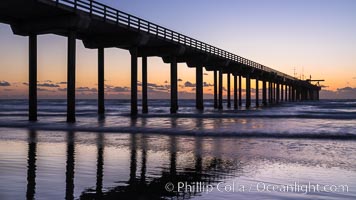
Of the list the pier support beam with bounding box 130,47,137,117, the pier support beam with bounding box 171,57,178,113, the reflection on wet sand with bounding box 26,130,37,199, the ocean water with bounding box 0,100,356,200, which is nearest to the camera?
the reflection on wet sand with bounding box 26,130,37,199

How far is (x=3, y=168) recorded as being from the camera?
23.3ft

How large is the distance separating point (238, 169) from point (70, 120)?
16027 millimetres

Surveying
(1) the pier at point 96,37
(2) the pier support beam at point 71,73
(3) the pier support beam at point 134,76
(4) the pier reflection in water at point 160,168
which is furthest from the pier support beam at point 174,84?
(4) the pier reflection in water at point 160,168

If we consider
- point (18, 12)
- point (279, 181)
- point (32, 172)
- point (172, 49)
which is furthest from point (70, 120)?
point (279, 181)

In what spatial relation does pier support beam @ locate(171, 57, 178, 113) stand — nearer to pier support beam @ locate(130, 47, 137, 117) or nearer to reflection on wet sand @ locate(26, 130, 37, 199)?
pier support beam @ locate(130, 47, 137, 117)

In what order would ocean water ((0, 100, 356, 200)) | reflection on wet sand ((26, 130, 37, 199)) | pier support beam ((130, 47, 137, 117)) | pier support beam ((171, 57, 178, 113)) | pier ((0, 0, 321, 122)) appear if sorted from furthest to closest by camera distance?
pier support beam ((171, 57, 178, 113)) → pier support beam ((130, 47, 137, 117)) → pier ((0, 0, 321, 122)) → ocean water ((0, 100, 356, 200)) → reflection on wet sand ((26, 130, 37, 199))

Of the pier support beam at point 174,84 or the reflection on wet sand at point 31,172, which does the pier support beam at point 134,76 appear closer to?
the pier support beam at point 174,84

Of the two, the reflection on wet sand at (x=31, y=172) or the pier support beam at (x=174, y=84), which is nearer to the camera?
the reflection on wet sand at (x=31, y=172)

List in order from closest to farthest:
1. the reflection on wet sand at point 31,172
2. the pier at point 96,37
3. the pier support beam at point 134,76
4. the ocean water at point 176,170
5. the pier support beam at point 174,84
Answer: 1. the reflection on wet sand at point 31,172
2. the ocean water at point 176,170
3. the pier at point 96,37
4. the pier support beam at point 134,76
5. the pier support beam at point 174,84

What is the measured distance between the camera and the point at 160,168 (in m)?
7.37

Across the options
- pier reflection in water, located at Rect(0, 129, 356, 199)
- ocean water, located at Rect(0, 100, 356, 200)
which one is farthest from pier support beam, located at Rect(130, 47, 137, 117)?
pier reflection in water, located at Rect(0, 129, 356, 199)

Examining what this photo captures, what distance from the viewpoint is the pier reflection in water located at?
5.35m

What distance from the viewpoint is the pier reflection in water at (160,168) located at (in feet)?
17.6

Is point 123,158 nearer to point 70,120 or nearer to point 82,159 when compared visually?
point 82,159
